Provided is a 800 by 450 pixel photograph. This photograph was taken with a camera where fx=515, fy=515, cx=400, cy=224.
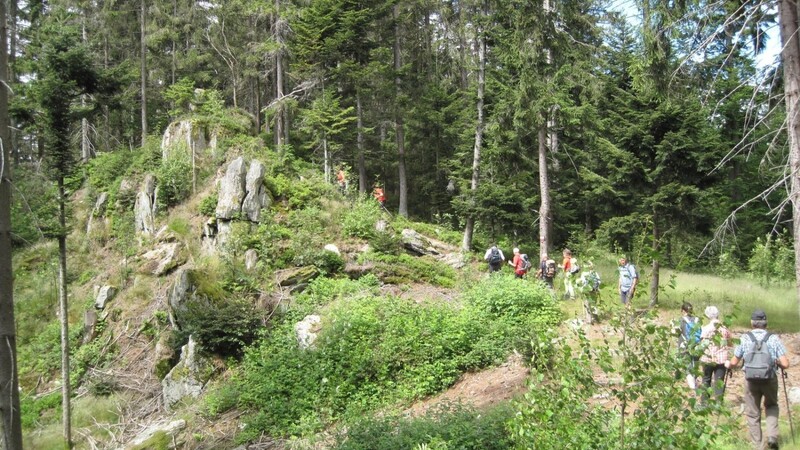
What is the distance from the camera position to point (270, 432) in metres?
9.95

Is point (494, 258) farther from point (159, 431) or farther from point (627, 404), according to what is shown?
point (627, 404)

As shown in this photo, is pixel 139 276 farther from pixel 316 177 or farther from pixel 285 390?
pixel 285 390

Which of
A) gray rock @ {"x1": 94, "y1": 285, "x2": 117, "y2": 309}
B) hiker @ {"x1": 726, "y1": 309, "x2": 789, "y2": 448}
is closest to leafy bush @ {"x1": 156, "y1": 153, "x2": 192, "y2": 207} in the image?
gray rock @ {"x1": 94, "y1": 285, "x2": 117, "y2": 309}

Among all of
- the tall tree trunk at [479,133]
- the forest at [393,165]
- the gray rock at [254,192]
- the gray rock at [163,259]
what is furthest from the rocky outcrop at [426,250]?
the gray rock at [163,259]

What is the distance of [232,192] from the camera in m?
17.4

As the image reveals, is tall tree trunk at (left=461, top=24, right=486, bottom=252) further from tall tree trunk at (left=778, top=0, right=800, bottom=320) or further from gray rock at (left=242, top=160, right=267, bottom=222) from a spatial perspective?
tall tree trunk at (left=778, top=0, right=800, bottom=320)

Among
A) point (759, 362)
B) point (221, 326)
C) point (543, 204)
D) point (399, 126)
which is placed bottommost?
point (221, 326)

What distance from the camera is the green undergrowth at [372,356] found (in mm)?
10211

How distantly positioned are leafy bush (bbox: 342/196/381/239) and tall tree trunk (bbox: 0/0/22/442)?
1320 centimetres

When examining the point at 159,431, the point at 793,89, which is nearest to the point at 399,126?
the point at 159,431

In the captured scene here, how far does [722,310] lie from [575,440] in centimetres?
1012

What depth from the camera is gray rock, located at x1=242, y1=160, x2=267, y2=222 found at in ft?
55.9

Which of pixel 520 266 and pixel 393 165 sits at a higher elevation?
pixel 393 165

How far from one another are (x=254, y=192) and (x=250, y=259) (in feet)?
9.26
